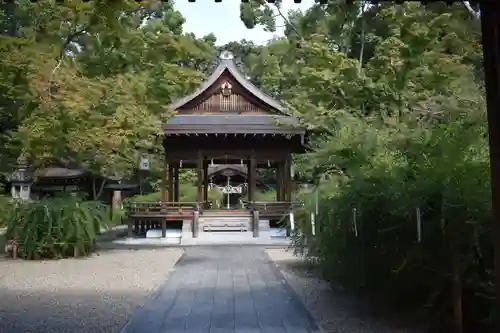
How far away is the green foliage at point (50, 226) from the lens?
1394cm

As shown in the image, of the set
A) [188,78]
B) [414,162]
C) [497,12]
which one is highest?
[188,78]

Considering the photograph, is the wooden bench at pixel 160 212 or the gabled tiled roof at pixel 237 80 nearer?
the wooden bench at pixel 160 212

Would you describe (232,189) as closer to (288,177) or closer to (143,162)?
(288,177)

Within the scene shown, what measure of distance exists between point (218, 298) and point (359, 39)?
16.5 meters

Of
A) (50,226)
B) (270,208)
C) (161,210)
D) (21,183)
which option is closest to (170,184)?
(161,210)

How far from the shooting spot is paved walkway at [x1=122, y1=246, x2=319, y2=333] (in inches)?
248

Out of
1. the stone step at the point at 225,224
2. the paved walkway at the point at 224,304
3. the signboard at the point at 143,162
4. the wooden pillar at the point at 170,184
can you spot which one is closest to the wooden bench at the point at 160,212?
the stone step at the point at 225,224

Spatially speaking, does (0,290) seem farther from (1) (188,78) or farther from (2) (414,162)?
(2) (414,162)

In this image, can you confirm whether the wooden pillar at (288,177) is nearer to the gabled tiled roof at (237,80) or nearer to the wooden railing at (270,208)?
the wooden railing at (270,208)

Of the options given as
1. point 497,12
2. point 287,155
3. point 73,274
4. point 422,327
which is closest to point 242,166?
point 287,155

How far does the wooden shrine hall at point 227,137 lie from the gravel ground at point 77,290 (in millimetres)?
7023

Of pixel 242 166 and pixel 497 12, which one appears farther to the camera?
pixel 242 166

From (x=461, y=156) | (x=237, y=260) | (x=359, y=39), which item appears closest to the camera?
(x=461, y=156)

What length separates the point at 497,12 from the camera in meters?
3.62
